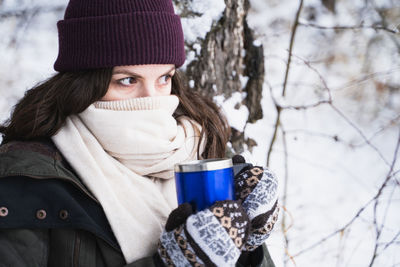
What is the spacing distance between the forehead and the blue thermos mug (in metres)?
0.45

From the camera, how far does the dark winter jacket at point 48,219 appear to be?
1270mm

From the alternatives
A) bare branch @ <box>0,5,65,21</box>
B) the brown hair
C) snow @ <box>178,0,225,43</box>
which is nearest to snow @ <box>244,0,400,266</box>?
snow @ <box>178,0,225,43</box>

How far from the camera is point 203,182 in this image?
1200mm

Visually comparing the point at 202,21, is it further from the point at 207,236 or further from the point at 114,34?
the point at 207,236

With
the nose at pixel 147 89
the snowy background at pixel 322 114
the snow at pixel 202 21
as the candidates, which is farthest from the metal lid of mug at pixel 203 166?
the snow at pixel 202 21

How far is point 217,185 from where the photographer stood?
4.00 feet

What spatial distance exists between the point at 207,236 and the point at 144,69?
679mm

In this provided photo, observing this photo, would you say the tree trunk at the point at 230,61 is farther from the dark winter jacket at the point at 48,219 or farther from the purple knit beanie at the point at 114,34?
the dark winter jacket at the point at 48,219

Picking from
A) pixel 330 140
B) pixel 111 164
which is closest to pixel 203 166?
pixel 111 164

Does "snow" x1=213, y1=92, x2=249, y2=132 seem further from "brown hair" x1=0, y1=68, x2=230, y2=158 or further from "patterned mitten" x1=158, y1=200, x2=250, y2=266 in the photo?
"patterned mitten" x1=158, y1=200, x2=250, y2=266

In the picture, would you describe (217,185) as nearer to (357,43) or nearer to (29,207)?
(29,207)

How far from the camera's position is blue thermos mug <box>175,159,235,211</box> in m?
1.20

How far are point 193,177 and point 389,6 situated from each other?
340 centimetres

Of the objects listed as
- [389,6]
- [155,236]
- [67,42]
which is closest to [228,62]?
[67,42]
